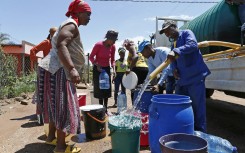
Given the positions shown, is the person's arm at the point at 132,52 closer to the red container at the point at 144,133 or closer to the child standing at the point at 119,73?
the child standing at the point at 119,73

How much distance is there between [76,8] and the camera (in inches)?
127

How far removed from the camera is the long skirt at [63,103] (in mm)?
3129

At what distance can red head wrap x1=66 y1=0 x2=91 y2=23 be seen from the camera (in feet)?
10.5

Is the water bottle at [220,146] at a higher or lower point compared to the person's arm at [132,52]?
lower

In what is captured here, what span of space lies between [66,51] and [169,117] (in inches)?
51.6

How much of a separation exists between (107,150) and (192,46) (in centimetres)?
177

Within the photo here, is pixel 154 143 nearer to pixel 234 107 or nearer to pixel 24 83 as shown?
pixel 234 107

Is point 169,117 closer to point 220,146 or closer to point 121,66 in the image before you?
point 220,146

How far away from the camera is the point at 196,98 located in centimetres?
358

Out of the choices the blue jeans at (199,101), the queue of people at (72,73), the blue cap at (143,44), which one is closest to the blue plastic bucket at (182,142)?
the queue of people at (72,73)

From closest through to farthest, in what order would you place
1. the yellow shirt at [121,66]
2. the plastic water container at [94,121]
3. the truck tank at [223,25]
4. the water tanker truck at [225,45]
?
the water tanker truck at [225,45], the plastic water container at [94,121], the truck tank at [223,25], the yellow shirt at [121,66]

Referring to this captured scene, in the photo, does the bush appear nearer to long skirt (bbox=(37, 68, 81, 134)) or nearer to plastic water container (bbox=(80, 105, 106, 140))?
plastic water container (bbox=(80, 105, 106, 140))

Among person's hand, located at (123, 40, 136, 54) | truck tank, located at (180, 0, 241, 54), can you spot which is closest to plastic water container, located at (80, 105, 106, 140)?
person's hand, located at (123, 40, 136, 54)

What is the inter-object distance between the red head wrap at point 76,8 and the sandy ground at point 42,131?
1798mm
